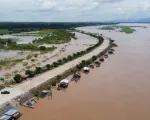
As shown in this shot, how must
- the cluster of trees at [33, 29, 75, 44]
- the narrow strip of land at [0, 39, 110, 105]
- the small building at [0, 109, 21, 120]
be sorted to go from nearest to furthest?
the small building at [0, 109, 21, 120]
the narrow strip of land at [0, 39, 110, 105]
the cluster of trees at [33, 29, 75, 44]

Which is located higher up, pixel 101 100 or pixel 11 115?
pixel 11 115

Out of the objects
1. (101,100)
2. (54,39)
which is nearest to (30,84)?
(101,100)

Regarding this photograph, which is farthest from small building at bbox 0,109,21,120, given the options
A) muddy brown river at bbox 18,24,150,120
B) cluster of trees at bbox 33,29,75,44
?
cluster of trees at bbox 33,29,75,44

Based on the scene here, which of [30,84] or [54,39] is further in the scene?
[54,39]

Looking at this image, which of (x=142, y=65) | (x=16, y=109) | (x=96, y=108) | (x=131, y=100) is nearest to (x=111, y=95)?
(x=131, y=100)

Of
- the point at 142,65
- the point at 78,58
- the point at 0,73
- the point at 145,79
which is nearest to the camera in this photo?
the point at 145,79

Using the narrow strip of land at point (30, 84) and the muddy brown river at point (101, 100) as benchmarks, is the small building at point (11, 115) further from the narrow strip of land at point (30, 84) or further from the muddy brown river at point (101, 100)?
the narrow strip of land at point (30, 84)

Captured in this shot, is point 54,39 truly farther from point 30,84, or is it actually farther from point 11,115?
point 11,115

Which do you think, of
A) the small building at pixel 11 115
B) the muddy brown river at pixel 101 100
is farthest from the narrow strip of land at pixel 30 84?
the muddy brown river at pixel 101 100

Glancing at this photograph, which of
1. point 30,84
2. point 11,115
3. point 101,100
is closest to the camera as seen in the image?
point 11,115

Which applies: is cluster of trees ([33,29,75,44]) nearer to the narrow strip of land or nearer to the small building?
the narrow strip of land

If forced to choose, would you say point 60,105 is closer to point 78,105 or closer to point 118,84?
point 78,105
